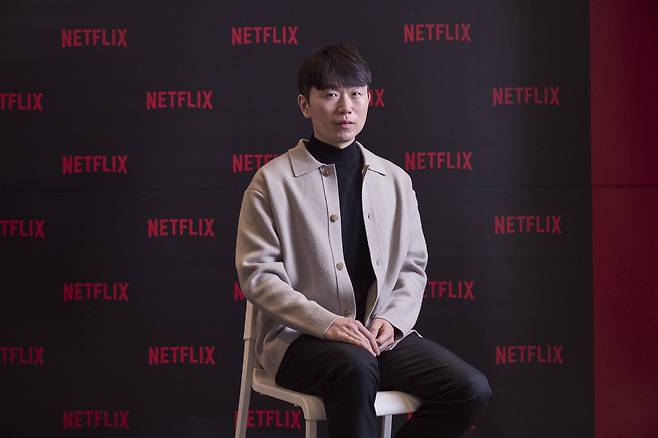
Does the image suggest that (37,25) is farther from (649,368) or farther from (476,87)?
(649,368)

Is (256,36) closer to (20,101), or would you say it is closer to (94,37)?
(94,37)

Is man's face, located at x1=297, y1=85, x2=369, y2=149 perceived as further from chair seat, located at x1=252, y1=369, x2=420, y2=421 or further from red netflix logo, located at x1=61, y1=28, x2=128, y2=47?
red netflix logo, located at x1=61, y1=28, x2=128, y2=47

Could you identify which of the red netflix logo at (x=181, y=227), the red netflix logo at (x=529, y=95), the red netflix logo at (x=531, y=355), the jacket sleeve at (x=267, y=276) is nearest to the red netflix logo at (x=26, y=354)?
the red netflix logo at (x=181, y=227)

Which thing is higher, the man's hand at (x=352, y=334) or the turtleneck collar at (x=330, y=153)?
the turtleneck collar at (x=330, y=153)

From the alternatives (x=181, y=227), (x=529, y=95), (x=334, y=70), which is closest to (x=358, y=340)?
(x=334, y=70)

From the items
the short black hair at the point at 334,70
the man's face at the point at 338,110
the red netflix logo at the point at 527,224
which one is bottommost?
the red netflix logo at the point at 527,224

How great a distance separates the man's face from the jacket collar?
0.23 ft

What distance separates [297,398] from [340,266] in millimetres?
310

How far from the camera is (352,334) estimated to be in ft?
5.13

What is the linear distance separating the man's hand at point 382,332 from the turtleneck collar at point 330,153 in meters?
0.40

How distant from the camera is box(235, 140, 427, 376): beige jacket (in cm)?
165

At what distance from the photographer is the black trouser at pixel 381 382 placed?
4.79 ft

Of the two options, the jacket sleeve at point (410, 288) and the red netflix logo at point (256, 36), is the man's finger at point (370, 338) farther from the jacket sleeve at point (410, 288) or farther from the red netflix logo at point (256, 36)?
the red netflix logo at point (256, 36)

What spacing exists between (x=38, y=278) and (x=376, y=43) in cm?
137
